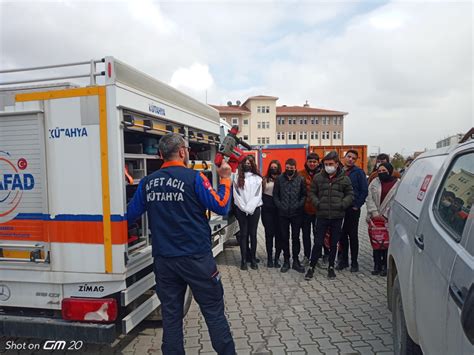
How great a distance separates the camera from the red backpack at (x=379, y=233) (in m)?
5.28

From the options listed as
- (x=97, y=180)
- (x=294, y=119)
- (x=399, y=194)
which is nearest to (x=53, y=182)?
(x=97, y=180)

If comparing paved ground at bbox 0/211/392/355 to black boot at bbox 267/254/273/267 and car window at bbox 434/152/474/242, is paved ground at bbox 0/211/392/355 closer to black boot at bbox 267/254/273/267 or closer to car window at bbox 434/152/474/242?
black boot at bbox 267/254/273/267

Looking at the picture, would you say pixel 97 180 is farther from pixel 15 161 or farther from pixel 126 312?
pixel 126 312

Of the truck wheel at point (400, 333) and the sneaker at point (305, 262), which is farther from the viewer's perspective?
the sneaker at point (305, 262)

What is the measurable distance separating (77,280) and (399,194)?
10.1 ft

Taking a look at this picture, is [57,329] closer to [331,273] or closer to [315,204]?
[315,204]

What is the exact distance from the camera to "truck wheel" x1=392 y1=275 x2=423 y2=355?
2586mm

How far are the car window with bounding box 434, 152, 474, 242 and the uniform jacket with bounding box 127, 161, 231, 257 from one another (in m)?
1.53

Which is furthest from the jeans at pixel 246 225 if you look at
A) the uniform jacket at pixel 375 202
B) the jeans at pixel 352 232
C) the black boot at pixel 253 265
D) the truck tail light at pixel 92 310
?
the truck tail light at pixel 92 310

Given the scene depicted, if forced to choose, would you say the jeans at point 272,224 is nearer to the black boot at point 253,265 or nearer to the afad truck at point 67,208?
the black boot at point 253,265

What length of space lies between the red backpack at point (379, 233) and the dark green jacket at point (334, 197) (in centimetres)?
56

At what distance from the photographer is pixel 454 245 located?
5.83 ft

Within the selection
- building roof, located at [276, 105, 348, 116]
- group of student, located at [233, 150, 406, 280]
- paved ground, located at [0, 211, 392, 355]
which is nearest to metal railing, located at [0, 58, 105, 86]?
paved ground, located at [0, 211, 392, 355]

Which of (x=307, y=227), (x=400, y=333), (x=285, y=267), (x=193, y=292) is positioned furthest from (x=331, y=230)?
(x=193, y=292)
